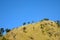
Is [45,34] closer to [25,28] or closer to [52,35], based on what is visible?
[52,35]

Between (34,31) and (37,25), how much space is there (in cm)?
263

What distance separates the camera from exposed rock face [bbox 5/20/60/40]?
41.3 meters

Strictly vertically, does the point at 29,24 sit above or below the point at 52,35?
above

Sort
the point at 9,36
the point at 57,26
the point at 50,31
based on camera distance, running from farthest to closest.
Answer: the point at 57,26, the point at 50,31, the point at 9,36

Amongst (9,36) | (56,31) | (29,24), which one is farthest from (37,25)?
(9,36)

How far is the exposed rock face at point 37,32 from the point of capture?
41.3 meters

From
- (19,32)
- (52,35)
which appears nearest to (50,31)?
(52,35)

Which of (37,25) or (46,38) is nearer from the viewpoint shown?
(46,38)

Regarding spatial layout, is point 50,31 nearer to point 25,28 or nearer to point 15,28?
point 25,28

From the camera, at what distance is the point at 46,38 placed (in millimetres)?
42531

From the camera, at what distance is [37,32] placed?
43406 millimetres

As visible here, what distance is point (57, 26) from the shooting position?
47625 mm

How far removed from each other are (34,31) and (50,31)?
4453 millimetres

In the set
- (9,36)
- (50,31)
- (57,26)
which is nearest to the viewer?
(9,36)
